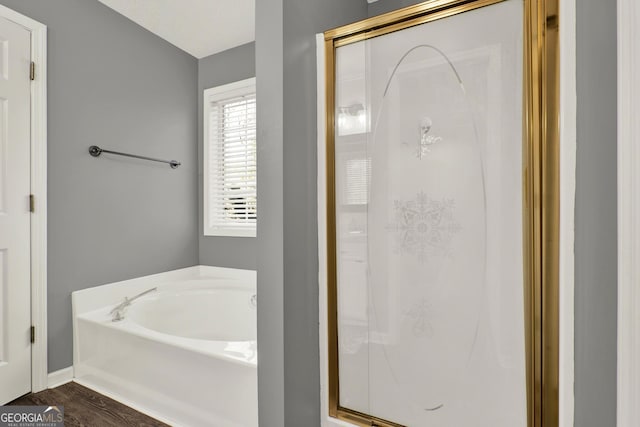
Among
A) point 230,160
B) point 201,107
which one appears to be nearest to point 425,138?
point 230,160

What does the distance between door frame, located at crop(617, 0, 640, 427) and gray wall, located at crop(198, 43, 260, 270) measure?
7.71 ft

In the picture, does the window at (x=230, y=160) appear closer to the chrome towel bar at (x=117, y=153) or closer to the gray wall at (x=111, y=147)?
the gray wall at (x=111, y=147)

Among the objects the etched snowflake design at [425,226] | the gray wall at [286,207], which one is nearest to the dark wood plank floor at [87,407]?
Result: the gray wall at [286,207]

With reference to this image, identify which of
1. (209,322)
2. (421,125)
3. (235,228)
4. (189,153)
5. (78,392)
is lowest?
(78,392)

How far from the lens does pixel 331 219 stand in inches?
57.7

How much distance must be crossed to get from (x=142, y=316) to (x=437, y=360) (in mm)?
2054

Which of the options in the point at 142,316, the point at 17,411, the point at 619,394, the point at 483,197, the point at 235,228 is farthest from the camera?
the point at 235,228

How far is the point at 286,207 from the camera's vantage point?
133 centimetres

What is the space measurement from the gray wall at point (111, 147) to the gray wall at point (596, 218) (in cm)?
265

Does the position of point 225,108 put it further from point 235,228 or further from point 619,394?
point 619,394

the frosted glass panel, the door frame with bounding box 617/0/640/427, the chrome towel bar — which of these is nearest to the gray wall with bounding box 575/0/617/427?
the door frame with bounding box 617/0/640/427

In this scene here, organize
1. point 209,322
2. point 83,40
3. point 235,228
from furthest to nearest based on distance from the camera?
1. point 235,228
2. point 209,322
3. point 83,40

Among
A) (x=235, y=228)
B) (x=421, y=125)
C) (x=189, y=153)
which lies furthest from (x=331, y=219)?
(x=189, y=153)

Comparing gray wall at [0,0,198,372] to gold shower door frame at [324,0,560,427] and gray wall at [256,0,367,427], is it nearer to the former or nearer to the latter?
gray wall at [256,0,367,427]
